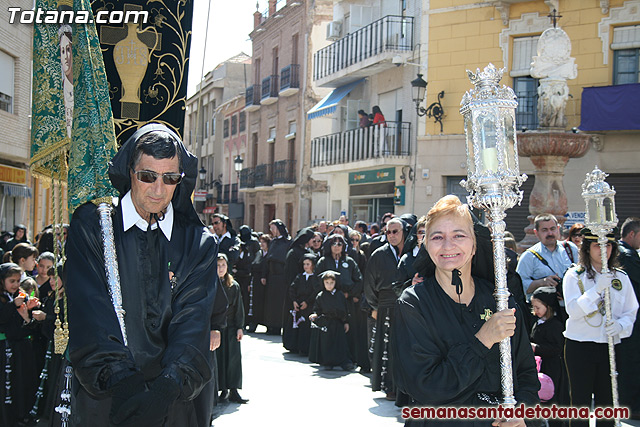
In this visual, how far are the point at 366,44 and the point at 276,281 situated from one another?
1249 cm

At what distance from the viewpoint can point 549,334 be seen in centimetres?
686

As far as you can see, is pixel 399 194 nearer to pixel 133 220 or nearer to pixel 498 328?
pixel 498 328

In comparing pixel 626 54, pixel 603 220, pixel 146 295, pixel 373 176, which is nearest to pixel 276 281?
pixel 603 220

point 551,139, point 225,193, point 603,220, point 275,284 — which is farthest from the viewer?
point 225,193

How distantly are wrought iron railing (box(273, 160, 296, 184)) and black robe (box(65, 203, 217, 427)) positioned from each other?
99.6 ft

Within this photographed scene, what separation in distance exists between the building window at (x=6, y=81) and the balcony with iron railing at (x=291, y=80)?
15.4 meters

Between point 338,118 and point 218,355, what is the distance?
20.8 m

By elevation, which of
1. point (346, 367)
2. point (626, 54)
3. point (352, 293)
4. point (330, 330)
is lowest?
point (346, 367)

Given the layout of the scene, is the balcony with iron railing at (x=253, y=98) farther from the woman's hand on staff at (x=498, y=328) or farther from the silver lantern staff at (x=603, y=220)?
the woman's hand on staff at (x=498, y=328)

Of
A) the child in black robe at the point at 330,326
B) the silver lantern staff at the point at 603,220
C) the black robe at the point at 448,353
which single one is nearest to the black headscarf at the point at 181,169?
the black robe at the point at 448,353

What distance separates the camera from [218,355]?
8.66 meters

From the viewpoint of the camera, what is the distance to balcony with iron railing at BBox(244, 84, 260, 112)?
38625 millimetres

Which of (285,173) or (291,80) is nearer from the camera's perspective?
(291,80)

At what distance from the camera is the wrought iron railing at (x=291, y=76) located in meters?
33.5
